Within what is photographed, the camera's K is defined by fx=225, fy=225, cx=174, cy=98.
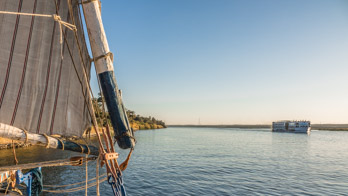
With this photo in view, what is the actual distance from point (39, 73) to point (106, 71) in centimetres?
224

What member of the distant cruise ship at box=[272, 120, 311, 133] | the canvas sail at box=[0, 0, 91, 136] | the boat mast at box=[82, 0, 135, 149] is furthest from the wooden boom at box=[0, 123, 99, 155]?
the distant cruise ship at box=[272, 120, 311, 133]

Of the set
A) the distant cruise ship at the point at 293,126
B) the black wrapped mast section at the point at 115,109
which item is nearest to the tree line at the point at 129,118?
the black wrapped mast section at the point at 115,109

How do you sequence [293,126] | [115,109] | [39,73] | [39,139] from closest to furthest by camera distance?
[115,109]
[39,139]
[39,73]
[293,126]

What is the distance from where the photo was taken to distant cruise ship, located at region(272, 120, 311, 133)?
11612cm

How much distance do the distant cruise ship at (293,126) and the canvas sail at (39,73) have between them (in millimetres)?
130144

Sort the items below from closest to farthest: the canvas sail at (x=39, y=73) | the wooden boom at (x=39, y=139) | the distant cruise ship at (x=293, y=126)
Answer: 1. the wooden boom at (x=39, y=139)
2. the canvas sail at (x=39, y=73)
3. the distant cruise ship at (x=293, y=126)

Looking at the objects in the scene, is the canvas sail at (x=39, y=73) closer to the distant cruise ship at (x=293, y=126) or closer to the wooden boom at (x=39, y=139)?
the wooden boom at (x=39, y=139)

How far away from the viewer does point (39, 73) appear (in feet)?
17.9

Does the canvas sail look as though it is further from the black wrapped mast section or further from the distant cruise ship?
the distant cruise ship

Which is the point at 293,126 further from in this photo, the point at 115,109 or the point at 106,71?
the point at 106,71

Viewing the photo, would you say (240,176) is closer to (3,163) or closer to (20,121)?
(20,121)

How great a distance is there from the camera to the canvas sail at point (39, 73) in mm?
5086

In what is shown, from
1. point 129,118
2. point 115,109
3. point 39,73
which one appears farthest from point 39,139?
point 129,118

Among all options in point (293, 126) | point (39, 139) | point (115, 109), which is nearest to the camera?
point (115, 109)
